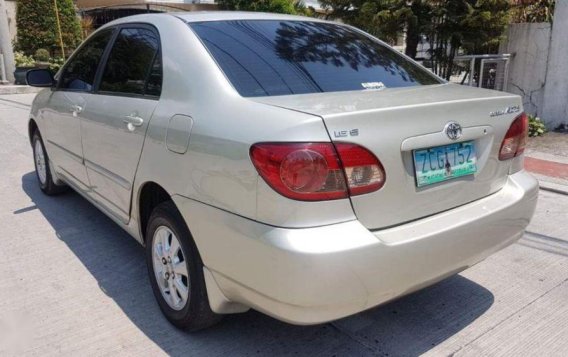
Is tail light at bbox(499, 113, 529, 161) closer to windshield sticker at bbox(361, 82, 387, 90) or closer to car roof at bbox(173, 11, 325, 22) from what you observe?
windshield sticker at bbox(361, 82, 387, 90)

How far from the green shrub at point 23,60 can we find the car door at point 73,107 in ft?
53.0

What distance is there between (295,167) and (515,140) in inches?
54.5

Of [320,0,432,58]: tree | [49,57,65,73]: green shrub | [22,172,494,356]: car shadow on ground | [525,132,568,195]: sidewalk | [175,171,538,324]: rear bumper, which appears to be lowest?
[22,172,494,356]: car shadow on ground

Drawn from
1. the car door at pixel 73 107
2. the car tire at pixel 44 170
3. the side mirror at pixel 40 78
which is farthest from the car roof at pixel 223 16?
the car tire at pixel 44 170

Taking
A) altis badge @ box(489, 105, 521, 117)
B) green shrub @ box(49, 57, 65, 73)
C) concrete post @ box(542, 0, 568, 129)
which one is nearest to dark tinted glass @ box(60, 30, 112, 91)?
altis badge @ box(489, 105, 521, 117)

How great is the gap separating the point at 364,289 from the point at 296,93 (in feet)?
3.24

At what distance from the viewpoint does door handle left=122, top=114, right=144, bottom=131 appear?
2866 millimetres

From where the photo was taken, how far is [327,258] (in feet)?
6.45

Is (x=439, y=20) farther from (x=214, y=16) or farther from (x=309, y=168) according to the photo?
(x=309, y=168)

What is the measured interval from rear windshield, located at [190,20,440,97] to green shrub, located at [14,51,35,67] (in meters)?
18.2

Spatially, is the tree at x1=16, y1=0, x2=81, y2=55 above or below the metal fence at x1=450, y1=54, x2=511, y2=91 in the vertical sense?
above

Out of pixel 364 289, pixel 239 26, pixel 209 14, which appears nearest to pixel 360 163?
pixel 364 289

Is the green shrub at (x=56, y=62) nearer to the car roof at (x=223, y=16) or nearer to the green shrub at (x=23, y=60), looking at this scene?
the green shrub at (x=23, y=60)

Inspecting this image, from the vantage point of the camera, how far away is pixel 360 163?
2.07 metres
